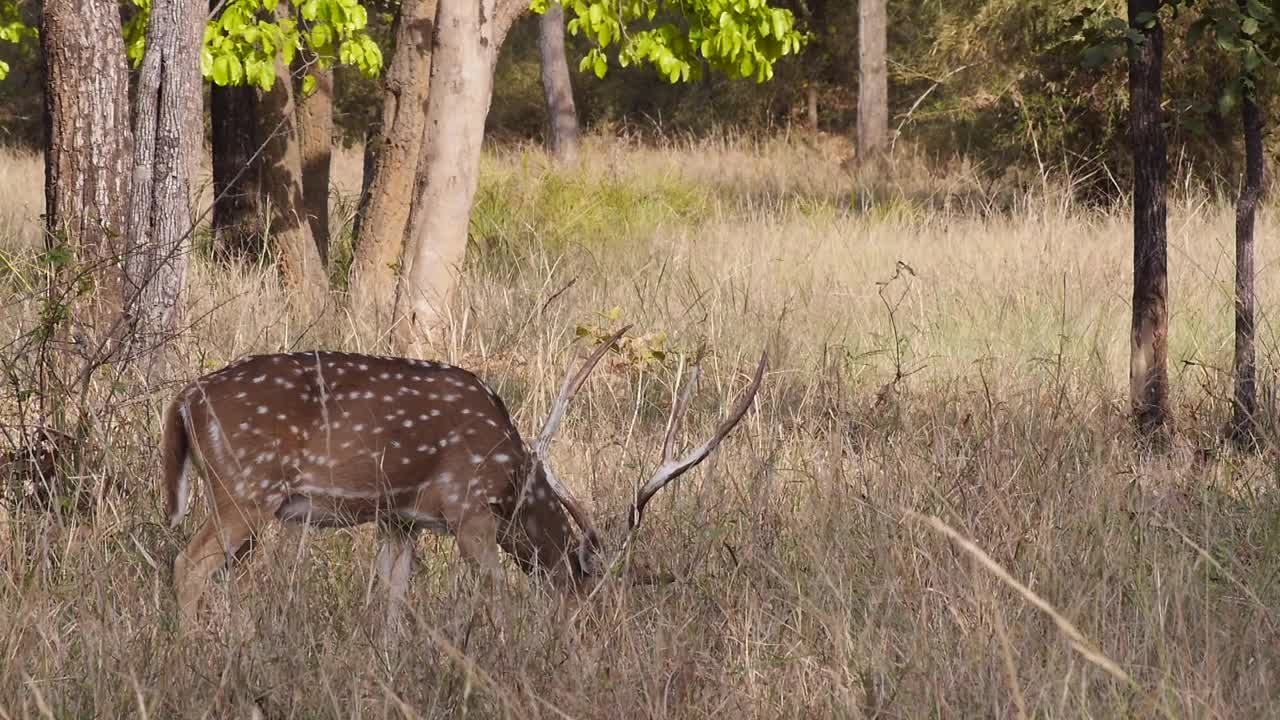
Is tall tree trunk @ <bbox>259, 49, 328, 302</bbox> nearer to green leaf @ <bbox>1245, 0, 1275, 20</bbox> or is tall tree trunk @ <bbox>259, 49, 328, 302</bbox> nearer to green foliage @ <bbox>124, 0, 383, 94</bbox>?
green foliage @ <bbox>124, 0, 383, 94</bbox>

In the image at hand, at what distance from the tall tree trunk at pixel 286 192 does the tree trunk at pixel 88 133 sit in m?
2.71

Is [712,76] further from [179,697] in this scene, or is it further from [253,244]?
[179,697]

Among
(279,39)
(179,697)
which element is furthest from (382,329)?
(179,697)

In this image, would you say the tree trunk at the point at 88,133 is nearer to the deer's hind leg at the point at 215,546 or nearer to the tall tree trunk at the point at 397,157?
the deer's hind leg at the point at 215,546

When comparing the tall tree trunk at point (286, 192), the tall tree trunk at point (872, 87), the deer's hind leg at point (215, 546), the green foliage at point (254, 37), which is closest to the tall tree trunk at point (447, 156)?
the green foliage at point (254, 37)

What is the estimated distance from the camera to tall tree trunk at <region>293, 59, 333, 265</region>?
10016 millimetres

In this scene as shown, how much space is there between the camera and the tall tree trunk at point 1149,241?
5.49 meters

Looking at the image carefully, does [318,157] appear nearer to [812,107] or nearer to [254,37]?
[254,37]

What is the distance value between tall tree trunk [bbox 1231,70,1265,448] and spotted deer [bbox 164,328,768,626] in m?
2.52

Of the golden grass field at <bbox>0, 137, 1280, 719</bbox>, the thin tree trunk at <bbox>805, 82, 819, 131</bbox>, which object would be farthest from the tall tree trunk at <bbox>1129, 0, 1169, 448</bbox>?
the thin tree trunk at <bbox>805, 82, 819, 131</bbox>

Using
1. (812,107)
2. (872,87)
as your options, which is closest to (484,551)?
(872,87)

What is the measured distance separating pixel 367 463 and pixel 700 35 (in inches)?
177

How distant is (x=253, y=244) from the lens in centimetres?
931

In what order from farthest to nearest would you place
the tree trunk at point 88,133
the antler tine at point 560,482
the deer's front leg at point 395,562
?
the tree trunk at point 88,133
the antler tine at point 560,482
the deer's front leg at point 395,562
